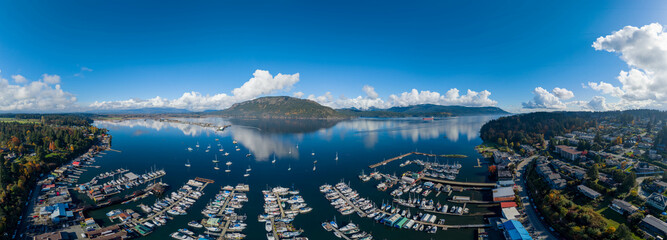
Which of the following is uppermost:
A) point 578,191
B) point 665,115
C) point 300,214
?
point 665,115

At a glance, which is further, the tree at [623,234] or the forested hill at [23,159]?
the forested hill at [23,159]

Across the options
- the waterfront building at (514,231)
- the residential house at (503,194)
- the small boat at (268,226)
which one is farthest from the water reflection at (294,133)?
the waterfront building at (514,231)

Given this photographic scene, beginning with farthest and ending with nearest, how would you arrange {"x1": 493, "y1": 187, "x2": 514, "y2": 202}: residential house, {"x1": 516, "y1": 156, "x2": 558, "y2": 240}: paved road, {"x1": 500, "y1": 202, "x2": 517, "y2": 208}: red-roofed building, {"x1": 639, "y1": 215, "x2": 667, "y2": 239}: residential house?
{"x1": 493, "y1": 187, "x2": 514, "y2": 202}: residential house < {"x1": 500, "y1": 202, "x2": 517, "y2": 208}: red-roofed building < {"x1": 516, "y1": 156, "x2": 558, "y2": 240}: paved road < {"x1": 639, "y1": 215, "x2": 667, "y2": 239}: residential house

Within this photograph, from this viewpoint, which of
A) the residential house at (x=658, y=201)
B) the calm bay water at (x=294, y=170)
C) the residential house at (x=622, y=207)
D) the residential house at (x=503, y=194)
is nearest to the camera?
the residential house at (x=622, y=207)

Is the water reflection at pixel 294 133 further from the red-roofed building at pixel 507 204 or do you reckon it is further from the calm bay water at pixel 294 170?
the red-roofed building at pixel 507 204

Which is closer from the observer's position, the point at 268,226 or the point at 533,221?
the point at 268,226

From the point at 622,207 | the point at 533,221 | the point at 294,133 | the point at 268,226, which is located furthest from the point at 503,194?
the point at 294,133

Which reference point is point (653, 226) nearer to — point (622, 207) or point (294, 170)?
point (622, 207)

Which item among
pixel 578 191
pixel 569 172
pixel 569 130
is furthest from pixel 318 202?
pixel 569 130

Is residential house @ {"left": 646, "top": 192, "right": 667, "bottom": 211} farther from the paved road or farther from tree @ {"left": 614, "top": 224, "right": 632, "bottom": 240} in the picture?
the paved road

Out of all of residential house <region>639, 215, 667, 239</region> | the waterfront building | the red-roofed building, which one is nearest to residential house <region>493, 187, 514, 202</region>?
the red-roofed building

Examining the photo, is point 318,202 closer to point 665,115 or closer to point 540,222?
point 540,222
